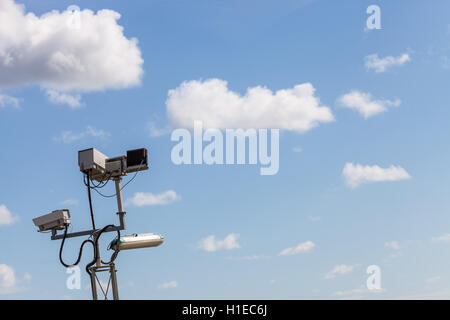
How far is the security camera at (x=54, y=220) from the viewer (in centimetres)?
1744

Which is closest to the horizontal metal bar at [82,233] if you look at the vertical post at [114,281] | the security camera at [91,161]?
the vertical post at [114,281]

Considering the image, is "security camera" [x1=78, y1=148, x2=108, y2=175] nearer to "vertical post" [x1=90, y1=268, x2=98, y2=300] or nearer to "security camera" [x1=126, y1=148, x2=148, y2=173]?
"security camera" [x1=126, y1=148, x2=148, y2=173]

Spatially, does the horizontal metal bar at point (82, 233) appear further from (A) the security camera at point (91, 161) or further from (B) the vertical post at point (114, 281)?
(A) the security camera at point (91, 161)

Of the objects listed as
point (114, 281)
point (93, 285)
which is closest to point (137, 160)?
point (114, 281)

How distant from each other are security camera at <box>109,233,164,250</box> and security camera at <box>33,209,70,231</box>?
1.76m

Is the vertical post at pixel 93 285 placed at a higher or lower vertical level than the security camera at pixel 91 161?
lower

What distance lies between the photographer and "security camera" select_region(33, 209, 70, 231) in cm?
1744

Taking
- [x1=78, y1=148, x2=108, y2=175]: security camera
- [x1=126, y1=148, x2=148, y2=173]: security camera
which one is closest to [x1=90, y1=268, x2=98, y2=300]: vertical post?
[x1=78, y1=148, x2=108, y2=175]: security camera

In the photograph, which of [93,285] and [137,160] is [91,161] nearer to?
[137,160]

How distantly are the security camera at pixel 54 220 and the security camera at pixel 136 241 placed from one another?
1765mm
